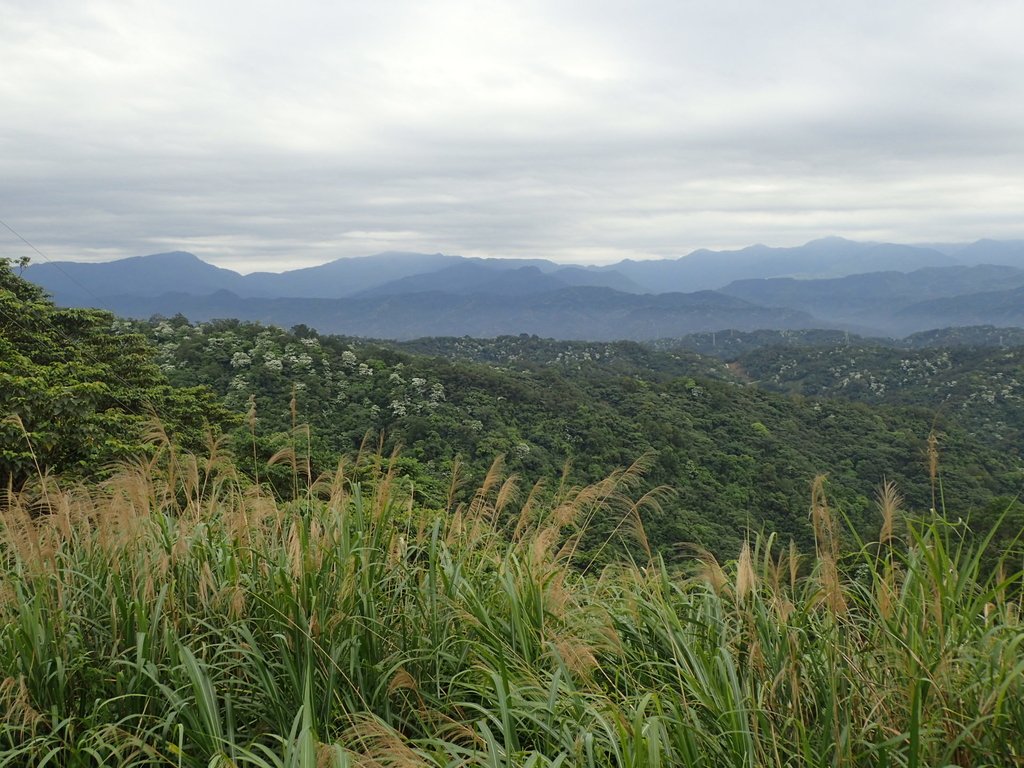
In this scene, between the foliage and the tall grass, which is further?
the foliage

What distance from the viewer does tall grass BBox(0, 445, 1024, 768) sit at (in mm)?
1829

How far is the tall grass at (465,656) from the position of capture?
183 centimetres

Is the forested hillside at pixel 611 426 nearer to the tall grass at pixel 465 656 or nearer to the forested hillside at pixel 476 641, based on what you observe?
the forested hillside at pixel 476 641

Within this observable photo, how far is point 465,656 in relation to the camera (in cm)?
248

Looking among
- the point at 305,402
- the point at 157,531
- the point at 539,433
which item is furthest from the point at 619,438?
the point at 157,531

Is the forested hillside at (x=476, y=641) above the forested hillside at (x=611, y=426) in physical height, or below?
above

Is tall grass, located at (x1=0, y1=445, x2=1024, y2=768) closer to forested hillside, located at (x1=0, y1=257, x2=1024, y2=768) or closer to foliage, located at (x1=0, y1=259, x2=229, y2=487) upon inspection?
forested hillside, located at (x1=0, y1=257, x2=1024, y2=768)

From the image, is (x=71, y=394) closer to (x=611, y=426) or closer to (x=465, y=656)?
(x=465, y=656)

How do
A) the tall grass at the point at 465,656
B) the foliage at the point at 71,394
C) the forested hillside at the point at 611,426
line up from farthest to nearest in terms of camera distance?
the forested hillside at the point at 611,426, the foliage at the point at 71,394, the tall grass at the point at 465,656

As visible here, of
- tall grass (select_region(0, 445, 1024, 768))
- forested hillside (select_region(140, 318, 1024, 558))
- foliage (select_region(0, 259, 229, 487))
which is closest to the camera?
tall grass (select_region(0, 445, 1024, 768))

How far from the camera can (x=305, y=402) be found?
2644 centimetres

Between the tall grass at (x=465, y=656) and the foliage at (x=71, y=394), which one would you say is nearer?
the tall grass at (x=465, y=656)

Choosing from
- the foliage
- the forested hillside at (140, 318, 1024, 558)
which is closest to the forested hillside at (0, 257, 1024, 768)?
the foliage

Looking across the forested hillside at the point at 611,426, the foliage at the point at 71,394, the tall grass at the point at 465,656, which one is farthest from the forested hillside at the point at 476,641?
the forested hillside at the point at 611,426
